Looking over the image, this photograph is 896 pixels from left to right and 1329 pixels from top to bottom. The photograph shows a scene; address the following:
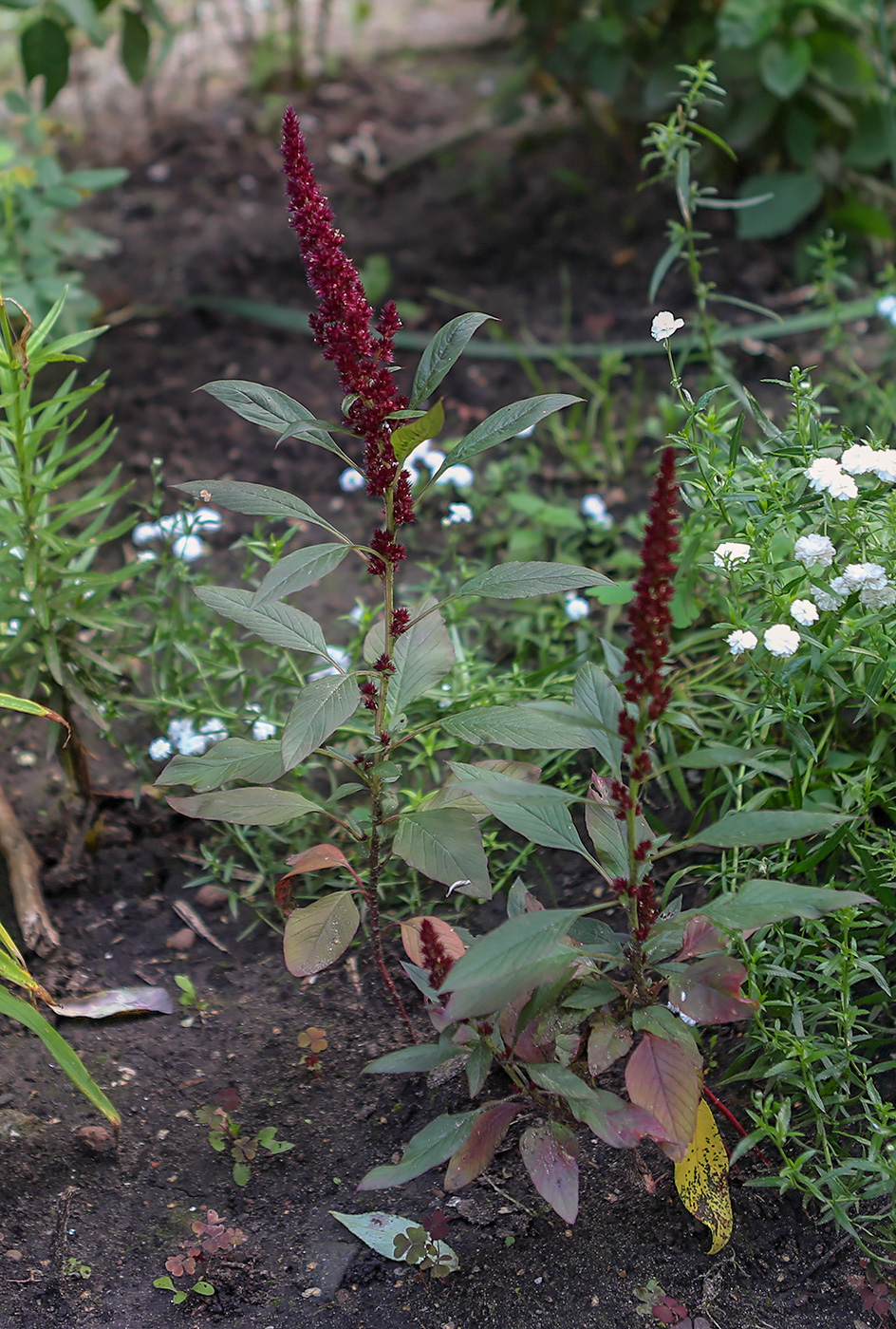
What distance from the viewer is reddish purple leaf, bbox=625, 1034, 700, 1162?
134 centimetres

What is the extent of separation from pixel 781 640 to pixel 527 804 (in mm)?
481

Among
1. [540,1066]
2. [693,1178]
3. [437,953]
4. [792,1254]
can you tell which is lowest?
[792,1254]

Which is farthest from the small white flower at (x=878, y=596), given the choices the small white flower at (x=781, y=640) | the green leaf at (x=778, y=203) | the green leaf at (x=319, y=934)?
the green leaf at (x=778, y=203)

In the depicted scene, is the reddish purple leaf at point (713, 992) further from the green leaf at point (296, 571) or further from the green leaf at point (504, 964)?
A: the green leaf at point (296, 571)

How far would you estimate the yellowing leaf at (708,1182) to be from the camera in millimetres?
1499

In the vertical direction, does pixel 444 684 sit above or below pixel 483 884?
below

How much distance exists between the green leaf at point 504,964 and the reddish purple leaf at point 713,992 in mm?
198

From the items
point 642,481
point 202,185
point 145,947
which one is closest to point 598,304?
point 642,481

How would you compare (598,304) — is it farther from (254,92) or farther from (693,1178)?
(693,1178)

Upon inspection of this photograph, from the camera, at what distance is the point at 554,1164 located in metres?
1.39

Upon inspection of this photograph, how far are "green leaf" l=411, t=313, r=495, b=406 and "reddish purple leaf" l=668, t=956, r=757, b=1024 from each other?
0.82 meters

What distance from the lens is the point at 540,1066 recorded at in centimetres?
143

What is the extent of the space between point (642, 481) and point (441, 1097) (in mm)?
1802

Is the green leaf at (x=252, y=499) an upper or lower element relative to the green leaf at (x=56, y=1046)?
upper
